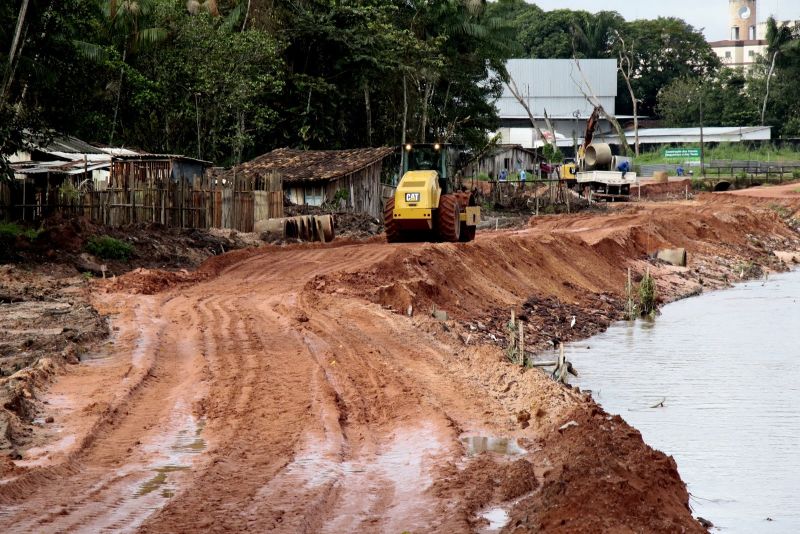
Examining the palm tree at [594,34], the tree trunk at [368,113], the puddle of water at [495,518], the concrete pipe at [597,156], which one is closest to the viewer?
the puddle of water at [495,518]

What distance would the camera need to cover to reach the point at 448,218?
91.1 ft

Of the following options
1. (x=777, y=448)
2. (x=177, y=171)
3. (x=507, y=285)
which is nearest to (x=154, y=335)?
(x=777, y=448)

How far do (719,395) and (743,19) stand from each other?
17846 cm

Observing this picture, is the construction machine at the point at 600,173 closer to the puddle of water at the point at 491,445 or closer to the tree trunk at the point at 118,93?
the tree trunk at the point at 118,93

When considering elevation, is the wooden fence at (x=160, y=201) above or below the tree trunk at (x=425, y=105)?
below

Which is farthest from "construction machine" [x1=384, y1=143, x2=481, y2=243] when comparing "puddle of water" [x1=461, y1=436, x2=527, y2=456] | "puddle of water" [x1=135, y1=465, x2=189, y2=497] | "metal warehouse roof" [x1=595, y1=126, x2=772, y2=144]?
"metal warehouse roof" [x1=595, y1=126, x2=772, y2=144]

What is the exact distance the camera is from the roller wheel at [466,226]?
29.1 m

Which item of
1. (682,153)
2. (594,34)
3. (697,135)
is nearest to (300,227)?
(682,153)

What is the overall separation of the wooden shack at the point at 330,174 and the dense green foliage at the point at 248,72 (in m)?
2.57

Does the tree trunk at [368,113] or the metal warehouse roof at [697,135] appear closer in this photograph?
the tree trunk at [368,113]

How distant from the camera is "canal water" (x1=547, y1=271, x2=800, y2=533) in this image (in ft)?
37.2

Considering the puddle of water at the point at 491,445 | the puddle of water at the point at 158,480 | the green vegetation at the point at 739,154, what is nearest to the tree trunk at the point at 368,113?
the green vegetation at the point at 739,154

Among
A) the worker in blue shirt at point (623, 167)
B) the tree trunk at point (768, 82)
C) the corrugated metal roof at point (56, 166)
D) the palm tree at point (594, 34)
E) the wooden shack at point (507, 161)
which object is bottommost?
the corrugated metal roof at point (56, 166)

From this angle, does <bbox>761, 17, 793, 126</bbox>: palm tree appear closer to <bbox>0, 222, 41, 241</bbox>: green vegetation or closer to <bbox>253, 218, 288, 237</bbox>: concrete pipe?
<bbox>253, 218, 288, 237</bbox>: concrete pipe
